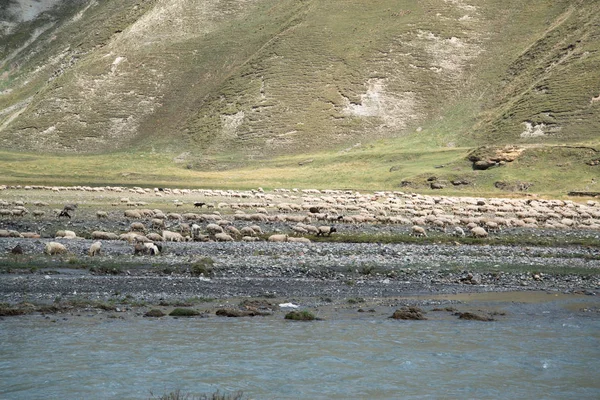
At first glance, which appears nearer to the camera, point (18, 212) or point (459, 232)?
point (459, 232)

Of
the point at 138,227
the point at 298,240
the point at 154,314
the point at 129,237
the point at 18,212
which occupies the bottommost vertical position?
the point at 154,314

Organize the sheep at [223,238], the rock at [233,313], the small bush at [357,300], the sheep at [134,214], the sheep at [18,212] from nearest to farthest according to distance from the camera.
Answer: the rock at [233,313], the small bush at [357,300], the sheep at [223,238], the sheep at [18,212], the sheep at [134,214]

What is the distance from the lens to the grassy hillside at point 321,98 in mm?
82312

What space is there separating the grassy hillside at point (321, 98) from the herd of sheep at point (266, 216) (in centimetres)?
1774

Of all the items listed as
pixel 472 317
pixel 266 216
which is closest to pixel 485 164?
pixel 266 216

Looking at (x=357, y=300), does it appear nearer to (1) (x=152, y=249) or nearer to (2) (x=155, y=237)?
(1) (x=152, y=249)

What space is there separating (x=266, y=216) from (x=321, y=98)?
80346 mm

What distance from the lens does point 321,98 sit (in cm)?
11625

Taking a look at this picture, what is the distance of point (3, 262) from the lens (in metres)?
21.5

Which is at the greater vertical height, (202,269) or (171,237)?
(171,237)

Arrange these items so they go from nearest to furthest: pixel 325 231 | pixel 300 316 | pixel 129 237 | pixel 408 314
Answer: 1. pixel 300 316
2. pixel 408 314
3. pixel 129 237
4. pixel 325 231

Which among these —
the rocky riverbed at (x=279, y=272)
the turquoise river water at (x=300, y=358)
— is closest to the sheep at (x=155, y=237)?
the rocky riverbed at (x=279, y=272)

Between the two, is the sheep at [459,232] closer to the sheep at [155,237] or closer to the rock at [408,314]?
the sheep at [155,237]

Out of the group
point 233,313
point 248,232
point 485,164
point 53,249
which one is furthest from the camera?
point 485,164
